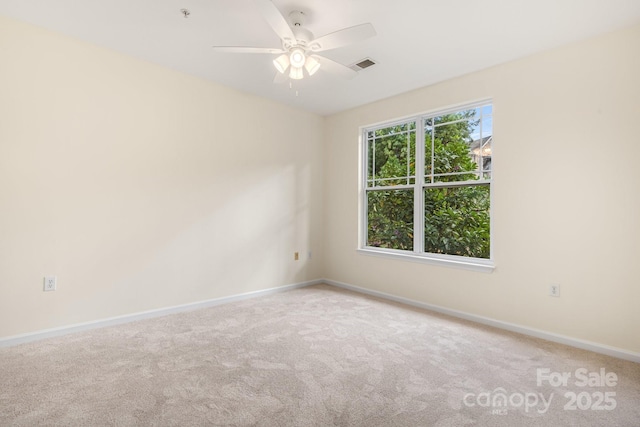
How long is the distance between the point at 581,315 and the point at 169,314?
153 inches

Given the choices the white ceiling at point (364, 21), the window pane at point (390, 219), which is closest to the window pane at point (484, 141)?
the white ceiling at point (364, 21)

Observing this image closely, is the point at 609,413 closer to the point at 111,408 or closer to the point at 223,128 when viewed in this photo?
the point at 111,408

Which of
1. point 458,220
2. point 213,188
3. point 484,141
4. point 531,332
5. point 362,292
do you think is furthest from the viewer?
point 362,292

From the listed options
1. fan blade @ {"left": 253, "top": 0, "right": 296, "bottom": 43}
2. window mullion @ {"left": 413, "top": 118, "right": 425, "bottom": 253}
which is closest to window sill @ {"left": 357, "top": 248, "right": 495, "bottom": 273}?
window mullion @ {"left": 413, "top": 118, "right": 425, "bottom": 253}

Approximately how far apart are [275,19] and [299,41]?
1.05 feet

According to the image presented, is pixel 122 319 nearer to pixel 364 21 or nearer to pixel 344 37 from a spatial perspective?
pixel 344 37

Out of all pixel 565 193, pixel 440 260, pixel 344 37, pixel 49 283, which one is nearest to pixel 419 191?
pixel 440 260

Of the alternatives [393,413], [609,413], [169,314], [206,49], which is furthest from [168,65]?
[609,413]

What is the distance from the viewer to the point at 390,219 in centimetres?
433

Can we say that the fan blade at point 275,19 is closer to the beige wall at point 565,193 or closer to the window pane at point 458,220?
the beige wall at point 565,193

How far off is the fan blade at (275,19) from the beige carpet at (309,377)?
232cm

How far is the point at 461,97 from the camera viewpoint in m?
3.48

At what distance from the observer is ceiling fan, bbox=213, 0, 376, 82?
2.01m

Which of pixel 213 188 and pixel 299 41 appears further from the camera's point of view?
pixel 213 188
